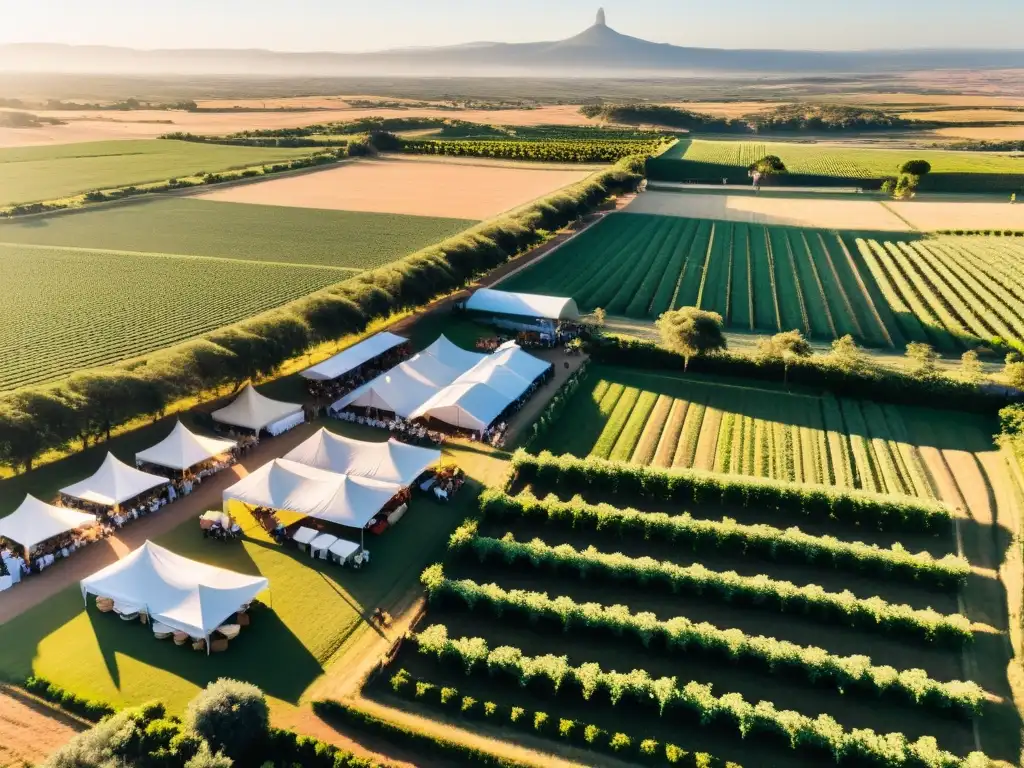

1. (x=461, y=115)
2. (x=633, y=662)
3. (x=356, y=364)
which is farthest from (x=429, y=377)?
(x=461, y=115)

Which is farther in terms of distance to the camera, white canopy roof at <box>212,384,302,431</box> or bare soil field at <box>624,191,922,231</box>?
bare soil field at <box>624,191,922,231</box>

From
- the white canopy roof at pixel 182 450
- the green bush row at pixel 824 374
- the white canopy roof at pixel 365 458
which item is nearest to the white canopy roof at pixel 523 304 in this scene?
the green bush row at pixel 824 374

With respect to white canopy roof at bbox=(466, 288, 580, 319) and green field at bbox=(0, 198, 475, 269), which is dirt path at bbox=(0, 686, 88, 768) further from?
green field at bbox=(0, 198, 475, 269)

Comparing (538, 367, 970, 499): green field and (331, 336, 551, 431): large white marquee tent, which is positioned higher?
(331, 336, 551, 431): large white marquee tent

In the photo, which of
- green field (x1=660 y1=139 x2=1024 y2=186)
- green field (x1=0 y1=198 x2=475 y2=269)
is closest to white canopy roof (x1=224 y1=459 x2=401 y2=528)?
green field (x1=0 y1=198 x2=475 y2=269)

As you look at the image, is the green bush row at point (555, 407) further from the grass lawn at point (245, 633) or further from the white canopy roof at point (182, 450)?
the white canopy roof at point (182, 450)

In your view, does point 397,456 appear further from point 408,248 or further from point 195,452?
point 408,248

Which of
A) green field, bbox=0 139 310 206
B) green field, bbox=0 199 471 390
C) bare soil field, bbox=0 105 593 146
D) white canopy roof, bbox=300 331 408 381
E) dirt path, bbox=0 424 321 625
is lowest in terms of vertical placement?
dirt path, bbox=0 424 321 625
